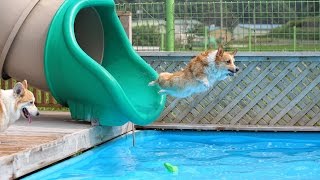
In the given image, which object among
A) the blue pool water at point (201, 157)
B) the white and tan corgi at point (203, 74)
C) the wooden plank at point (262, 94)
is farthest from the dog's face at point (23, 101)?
the wooden plank at point (262, 94)

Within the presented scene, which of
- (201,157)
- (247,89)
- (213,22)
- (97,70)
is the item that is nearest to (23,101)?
(97,70)

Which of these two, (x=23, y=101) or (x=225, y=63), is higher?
(x=225, y=63)

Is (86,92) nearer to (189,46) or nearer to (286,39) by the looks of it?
(189,46)

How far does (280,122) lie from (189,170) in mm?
2722

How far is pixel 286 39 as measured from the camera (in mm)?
13992

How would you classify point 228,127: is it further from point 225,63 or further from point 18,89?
point 18,89

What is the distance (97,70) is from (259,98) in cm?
260

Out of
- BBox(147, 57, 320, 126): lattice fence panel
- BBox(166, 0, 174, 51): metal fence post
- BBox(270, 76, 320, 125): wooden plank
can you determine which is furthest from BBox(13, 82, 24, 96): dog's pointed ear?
BBox(166, 0, 174, 51): metal fence post

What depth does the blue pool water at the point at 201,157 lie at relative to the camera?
606 centimetres

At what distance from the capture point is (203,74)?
5.45 meters

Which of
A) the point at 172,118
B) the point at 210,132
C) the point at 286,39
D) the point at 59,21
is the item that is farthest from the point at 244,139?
the point at 286,39

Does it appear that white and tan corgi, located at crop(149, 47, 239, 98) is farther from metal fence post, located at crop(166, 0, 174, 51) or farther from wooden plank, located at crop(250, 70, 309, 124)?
metal fence post, located at crop(166, 0, 174, 51)

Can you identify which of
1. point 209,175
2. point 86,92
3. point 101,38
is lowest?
point 209,175

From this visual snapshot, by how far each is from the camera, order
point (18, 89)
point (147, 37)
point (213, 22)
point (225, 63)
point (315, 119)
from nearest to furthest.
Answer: point (225, 63), point (18, 89), point (315, 119), point (213, 22), point (147, 37)
